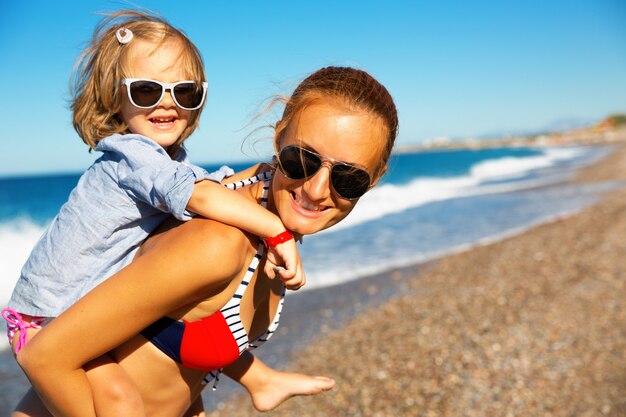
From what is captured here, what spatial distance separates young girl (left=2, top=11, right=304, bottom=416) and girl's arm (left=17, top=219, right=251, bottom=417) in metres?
0.05

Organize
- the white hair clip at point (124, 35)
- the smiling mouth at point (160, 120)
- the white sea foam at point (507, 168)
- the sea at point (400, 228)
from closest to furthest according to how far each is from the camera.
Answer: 1. the white hair clip at point (124, 35)
2. the smiling mouth at point (160, 120)
3. the sea at point (400, 228)
4. the white sea foam at point (507, 168)

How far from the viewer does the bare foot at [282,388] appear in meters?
2.63

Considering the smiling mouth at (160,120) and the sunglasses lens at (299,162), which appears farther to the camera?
the smiling mouth at (160,120)

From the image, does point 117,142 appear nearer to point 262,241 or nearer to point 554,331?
point 262,241

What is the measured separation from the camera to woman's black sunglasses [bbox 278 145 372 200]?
68.1 inches

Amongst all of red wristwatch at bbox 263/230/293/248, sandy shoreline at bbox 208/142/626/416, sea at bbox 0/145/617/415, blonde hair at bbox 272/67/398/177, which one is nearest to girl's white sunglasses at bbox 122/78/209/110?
blonde hair at bbox 272/67/398/177

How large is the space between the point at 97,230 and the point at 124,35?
70 centimetres

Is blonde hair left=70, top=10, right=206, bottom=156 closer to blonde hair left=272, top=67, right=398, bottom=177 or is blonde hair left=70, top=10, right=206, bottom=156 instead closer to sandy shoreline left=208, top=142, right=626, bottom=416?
blonde hair left=272, top=67, right=398, bottom=177

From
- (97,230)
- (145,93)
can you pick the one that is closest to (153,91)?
(145,93)

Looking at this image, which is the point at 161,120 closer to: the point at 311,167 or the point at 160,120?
the point at 160,120

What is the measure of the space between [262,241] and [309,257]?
12.3 m

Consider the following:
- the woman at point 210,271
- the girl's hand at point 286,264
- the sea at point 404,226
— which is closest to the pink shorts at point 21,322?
the woman at point 210,271

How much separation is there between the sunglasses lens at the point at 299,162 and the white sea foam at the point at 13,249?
1096 cm

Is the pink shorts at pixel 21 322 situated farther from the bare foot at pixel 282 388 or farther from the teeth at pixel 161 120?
the bare foot at pixel 282 388
